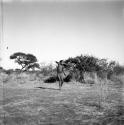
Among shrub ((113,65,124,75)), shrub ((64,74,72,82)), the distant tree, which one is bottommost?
shrub ((64,74,72,82))

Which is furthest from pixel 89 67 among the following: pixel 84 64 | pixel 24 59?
pixel 24 59

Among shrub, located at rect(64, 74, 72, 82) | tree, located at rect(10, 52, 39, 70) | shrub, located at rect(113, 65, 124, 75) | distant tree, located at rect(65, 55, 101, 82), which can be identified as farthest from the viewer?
tree, located at rect(10, 52, 39, 70)

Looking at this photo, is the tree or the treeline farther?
the tree

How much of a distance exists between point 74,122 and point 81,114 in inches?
30.5

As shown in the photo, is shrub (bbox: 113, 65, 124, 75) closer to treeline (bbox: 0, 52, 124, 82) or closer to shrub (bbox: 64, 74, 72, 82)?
treeline (bbox: 0, 52, 124, 82)

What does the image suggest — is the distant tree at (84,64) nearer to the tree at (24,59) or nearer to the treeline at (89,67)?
the treeline at (89,67)

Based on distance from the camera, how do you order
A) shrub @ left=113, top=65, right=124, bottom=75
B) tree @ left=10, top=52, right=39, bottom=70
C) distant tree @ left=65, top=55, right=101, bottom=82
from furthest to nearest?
1. tree @ left=10, top=52, right=39, bottom=70
2. shrub @ left=113, top=65, right=124, bottom=75
3. distant tree @ left=65, top=55, right=101, bottom=82

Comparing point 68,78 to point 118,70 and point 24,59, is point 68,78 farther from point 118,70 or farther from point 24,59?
point 24,59

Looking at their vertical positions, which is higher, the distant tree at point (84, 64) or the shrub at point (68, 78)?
the distant tree at point (84, 64)

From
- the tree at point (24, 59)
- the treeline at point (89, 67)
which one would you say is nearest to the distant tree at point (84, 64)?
the treeline at point (89, 67)

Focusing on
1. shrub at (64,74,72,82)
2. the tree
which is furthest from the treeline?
the tree

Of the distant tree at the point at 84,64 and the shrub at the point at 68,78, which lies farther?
the distant tree at the point at 84,64

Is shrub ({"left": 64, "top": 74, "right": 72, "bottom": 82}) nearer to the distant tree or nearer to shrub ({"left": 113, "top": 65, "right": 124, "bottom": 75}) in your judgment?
the distant tree

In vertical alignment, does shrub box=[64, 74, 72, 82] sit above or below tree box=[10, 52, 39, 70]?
below
